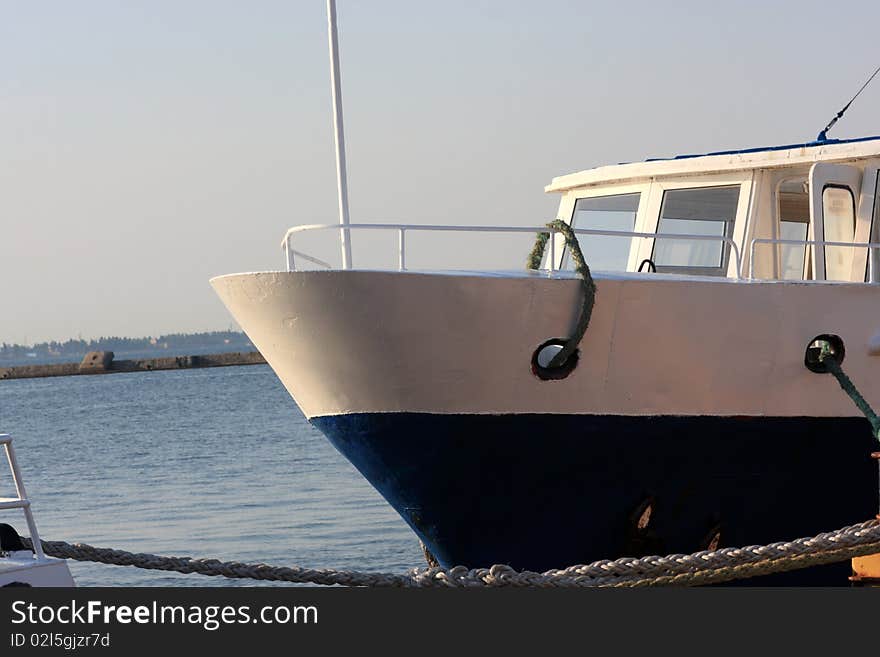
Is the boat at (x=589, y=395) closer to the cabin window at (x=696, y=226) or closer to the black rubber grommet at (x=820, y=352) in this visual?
the black rubber grommet at (x=820, y=352)

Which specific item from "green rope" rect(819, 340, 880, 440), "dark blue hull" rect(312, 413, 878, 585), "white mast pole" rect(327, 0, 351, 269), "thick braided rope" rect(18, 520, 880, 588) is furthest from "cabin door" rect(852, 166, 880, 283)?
"white mast pole" rect(327, 0, 351, 269)

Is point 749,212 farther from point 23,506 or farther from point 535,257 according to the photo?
point 23,506

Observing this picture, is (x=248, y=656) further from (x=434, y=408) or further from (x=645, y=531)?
(x=645, y=531)

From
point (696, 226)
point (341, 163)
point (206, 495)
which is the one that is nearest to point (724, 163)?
point (696, 226)

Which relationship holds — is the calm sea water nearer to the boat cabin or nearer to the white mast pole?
the boat cabin

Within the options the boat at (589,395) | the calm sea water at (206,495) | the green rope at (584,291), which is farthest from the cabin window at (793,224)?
the calm sea water at (206,495)

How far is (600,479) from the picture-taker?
1068 centimetres

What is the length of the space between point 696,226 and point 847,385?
7.94ft

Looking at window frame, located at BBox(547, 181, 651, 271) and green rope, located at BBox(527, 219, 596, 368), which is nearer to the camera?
green rope, located at BBox(527, 219, 596, 368)

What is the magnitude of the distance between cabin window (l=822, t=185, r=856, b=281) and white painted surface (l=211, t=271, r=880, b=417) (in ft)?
3.58

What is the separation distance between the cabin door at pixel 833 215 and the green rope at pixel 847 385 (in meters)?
0.90

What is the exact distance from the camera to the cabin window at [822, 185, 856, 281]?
11984mm

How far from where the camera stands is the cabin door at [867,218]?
11.9m

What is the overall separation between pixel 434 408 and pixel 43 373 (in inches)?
5350
